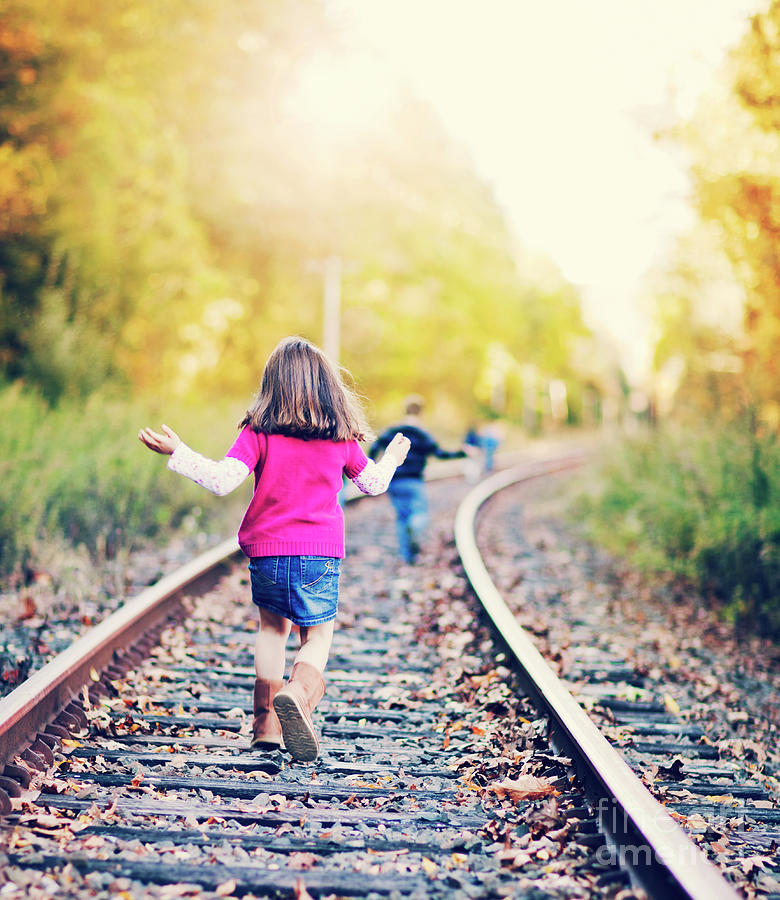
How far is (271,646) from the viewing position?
3826 mm

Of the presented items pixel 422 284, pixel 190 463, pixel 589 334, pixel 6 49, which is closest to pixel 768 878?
pixel 190 463

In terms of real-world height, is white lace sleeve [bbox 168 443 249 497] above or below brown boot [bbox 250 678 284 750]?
above

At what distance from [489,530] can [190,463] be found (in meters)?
8.81

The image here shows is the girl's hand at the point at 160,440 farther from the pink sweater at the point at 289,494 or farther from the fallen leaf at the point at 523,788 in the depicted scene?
the fallen leaf at the point at 523,788

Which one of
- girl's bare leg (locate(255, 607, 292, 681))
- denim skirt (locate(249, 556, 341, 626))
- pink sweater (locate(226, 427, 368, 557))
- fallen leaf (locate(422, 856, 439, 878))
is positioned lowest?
fallen leaf (locate(422, 856, 439, 878))

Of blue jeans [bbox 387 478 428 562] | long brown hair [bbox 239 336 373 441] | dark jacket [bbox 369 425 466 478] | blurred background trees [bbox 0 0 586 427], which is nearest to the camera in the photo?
long brown hair [bbox 239 336 373 441]

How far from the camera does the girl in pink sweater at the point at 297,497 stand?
3602 mm

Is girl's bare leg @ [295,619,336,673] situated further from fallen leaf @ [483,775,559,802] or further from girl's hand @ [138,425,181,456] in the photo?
girl's hand @ [138,425,181,456]

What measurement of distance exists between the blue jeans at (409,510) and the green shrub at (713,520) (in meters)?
2.45

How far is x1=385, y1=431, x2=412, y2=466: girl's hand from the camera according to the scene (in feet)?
12.8

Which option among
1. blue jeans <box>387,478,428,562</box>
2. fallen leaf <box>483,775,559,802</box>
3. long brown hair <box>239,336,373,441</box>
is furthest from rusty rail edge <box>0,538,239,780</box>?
blue jeans <box>387,478,428,562</box>

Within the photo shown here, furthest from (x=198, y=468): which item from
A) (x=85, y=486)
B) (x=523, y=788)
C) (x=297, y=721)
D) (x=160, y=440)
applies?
(x=85, y=486)

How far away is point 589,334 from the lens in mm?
81062

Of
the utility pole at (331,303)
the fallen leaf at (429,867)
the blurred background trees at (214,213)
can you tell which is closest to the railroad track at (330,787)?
the fallen leaf at (429,867)
